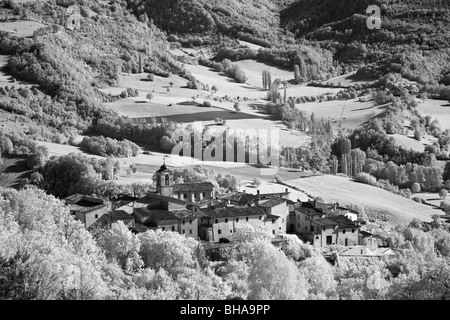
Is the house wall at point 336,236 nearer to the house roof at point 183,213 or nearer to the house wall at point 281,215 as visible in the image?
the house wall at point 281,215

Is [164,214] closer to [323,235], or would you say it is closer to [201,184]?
[201,184]

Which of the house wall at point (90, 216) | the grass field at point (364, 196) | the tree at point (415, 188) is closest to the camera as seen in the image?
the house wall at point (90, 216)

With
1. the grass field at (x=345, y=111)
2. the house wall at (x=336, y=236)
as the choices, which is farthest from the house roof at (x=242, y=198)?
the grass field at (x=345, y=111)

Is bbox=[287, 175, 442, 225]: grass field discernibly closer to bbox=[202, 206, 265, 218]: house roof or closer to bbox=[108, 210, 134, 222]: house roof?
bbox=[202, 206, 265, 218]: house roof

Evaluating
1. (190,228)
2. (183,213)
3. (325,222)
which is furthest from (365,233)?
(183,213)

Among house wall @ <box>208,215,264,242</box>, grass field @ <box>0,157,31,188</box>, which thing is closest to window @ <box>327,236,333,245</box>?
house wall @ <box>208,215,264,242</box>
